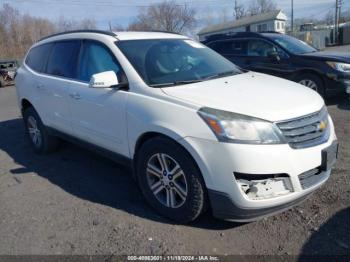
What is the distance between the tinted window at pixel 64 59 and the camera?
A: 15.4 ft

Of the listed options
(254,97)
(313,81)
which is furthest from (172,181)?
(313,81)

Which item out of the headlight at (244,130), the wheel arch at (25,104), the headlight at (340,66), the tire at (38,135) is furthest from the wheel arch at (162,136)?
the headlight at (340,66)

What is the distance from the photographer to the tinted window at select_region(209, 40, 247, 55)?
9281mm

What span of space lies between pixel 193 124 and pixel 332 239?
150 cm

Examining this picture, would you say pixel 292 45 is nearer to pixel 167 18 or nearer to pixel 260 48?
pixel 260 48

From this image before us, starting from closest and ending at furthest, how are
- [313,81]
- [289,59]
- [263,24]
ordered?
[313,81]
[289,59]
[263,24]

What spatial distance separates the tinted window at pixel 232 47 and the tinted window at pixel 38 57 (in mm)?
5171

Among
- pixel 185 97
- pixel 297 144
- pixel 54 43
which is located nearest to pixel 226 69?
pixel 185 97

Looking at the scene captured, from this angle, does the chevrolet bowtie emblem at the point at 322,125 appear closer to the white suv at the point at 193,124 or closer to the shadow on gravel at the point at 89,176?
the white suv at the point at 193,124

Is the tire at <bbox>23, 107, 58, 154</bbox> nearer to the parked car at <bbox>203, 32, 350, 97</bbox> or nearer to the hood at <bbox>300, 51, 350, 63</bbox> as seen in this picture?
the parked car at <bbox>203, 32, 350, 97</bbox>

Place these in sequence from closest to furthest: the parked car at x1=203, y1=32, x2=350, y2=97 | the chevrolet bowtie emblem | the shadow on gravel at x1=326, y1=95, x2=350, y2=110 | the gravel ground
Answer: the gravel ground < the chevrolet bowtie emblem < the shadow on gravel at x1=326, y1=95, x2=350, y2=110 < the parked car at x1=203, y1=32, x2=350, y2=97

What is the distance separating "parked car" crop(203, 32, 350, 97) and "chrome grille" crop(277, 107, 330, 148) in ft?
16.0

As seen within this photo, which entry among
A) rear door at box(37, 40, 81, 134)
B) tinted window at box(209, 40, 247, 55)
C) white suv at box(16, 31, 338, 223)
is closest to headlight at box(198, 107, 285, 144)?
white suv at box(16, 31, 338, 223)

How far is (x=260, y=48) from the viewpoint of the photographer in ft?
29.3
